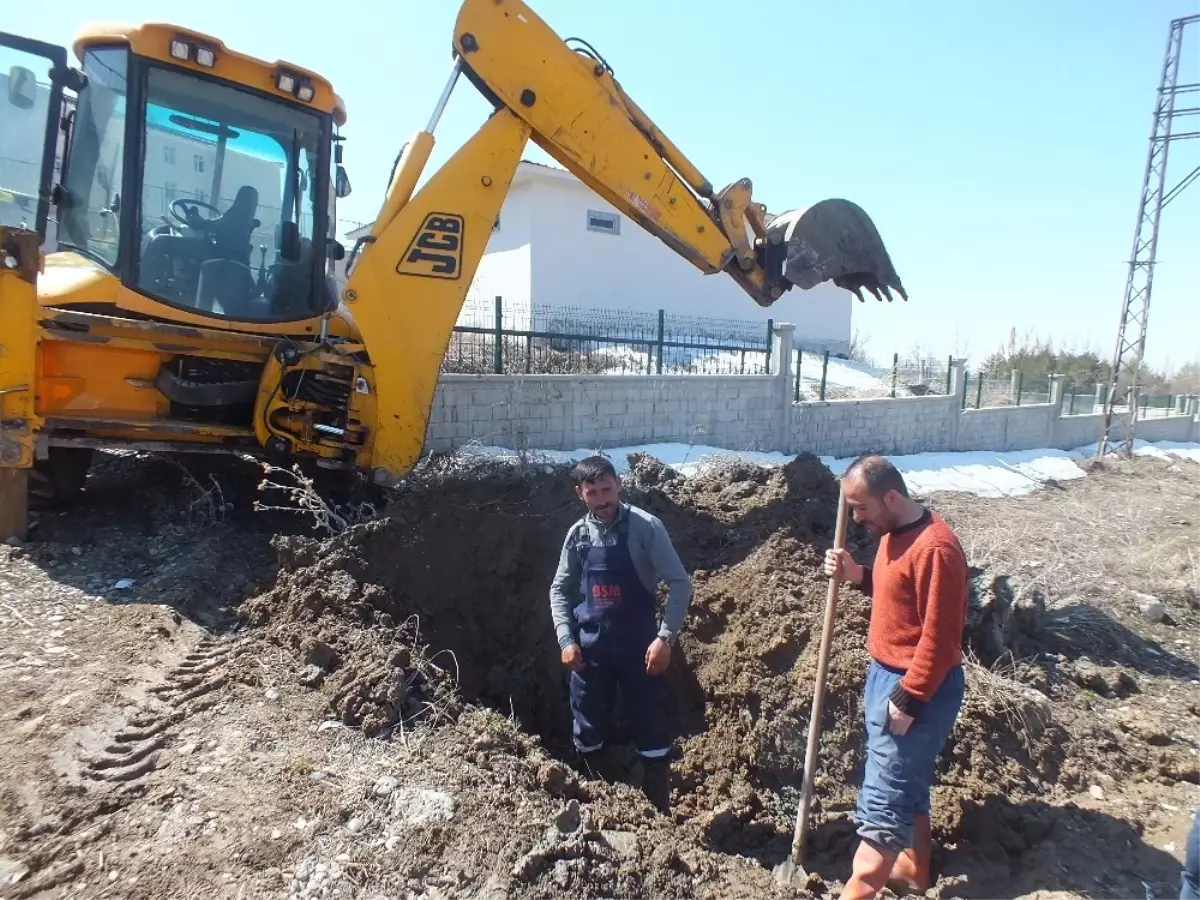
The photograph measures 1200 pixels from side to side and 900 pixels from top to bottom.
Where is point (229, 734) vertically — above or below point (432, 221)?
below

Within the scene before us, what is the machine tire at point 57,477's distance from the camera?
17.6 ft

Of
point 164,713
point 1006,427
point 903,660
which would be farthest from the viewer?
point 1006,427

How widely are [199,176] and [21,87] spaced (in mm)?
1091

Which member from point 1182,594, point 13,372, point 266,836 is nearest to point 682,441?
point 1182,594

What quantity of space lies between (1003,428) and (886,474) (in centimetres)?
1611

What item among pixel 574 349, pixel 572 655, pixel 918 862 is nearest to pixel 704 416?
pixel 574 349

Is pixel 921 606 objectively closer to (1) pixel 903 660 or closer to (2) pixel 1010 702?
(1) pixel 903 660

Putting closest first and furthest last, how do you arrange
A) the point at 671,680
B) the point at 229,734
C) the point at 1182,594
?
the point at 229,734 → the point at 671,680 → the point at 1182,594

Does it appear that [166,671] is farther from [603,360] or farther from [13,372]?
[603,360]

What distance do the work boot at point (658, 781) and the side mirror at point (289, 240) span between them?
13.6ft

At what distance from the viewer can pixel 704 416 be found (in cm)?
1125

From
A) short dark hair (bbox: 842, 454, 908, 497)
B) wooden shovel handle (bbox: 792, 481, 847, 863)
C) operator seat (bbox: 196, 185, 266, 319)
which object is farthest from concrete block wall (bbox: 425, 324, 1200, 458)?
short dark hair (bbox: 842, 454, 908, 497)

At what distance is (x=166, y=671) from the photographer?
12.1ft

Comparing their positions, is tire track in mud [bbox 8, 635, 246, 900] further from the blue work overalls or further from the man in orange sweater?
the man in orange sweater
